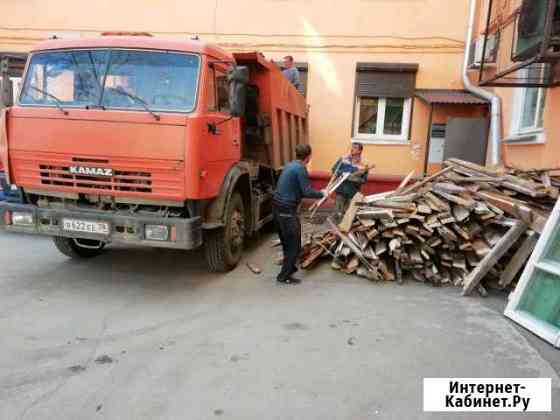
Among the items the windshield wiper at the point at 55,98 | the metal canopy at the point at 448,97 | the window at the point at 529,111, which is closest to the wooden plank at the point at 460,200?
the window at the point at 529,111

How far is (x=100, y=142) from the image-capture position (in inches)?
167

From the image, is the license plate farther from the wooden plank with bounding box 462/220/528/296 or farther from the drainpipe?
the drainpipe

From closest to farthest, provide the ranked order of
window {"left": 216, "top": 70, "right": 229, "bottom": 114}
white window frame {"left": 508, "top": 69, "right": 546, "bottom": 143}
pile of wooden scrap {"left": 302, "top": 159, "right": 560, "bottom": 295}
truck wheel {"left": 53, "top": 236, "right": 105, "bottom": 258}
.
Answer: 1. pile of wooden scrap {"left": 302, "top": 159, "right": 560, "bottom": 295}
2. window {"left": 216, "top": 70, "right": 229, "bottom": 114}
3. truck wheel {"left": 53, "top": 236, "right": 105, "bottom": 258}
4. white window frame {"left": 508, "top": 69, "right": 546, "bottom": 143}

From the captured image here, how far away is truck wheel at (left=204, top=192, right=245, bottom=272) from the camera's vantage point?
16.6ft

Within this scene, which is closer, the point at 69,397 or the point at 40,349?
the point at 69,397

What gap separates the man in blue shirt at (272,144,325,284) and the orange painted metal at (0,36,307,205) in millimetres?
846

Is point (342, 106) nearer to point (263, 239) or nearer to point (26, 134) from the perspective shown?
point (263, 239)

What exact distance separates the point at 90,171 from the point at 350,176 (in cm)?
417

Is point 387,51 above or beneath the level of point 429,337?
above

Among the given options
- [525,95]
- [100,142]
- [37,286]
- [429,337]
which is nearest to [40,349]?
[37,286]

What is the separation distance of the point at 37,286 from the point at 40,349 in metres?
1.63

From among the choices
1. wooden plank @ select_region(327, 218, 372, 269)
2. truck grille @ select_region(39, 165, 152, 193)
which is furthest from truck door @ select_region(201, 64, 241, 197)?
wooden plank @ select_region(327, 218, 372, 269)

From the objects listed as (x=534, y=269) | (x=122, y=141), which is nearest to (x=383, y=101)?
(x=534, y=269)

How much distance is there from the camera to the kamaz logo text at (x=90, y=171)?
427 centimetres
